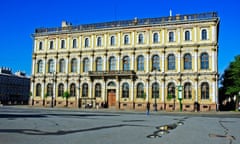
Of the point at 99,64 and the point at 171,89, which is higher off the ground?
the point at 99,64

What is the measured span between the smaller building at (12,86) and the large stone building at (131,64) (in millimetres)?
60950

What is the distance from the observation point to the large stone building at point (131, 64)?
59.7 m

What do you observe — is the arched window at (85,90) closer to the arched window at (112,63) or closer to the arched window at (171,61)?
the arched window at (112,63)

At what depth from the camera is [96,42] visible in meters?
68.9

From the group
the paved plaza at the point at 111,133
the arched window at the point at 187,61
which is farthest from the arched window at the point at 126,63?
the paved plaza at the point at 111,133

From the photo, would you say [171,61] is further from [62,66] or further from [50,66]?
[50,66]

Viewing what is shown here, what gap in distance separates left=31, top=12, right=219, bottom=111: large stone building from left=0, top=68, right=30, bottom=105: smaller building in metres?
61.0

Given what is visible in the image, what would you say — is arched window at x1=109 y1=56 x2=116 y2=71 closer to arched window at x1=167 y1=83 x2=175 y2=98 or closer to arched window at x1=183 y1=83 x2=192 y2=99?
arched window at x1=167 y1=83 x2=175 y2=98

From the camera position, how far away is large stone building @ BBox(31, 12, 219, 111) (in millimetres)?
59688

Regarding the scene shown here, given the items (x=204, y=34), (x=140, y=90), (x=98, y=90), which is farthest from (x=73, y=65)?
(x=204, y=34)

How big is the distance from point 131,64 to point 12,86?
281ft

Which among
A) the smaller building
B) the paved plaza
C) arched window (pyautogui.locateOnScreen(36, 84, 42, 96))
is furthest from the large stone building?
the smaller building

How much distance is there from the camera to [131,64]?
65.2 meters

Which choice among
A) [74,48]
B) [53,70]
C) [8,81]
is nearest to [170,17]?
[74,48]
